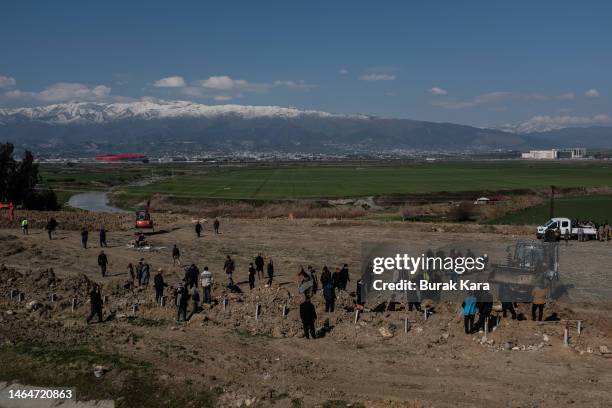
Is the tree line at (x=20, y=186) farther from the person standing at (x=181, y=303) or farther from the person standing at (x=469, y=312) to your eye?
the person standing at (x=469, y=312)

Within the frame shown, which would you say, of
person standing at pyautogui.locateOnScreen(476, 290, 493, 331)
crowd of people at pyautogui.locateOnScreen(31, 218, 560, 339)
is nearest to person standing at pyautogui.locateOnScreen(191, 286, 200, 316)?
crowd of people at pyautogui.locateOnScreen(31, 218, 560, 339)

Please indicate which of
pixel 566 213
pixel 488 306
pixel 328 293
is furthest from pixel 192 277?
pixel 566 213

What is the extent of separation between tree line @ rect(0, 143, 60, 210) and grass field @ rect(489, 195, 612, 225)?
158 ft

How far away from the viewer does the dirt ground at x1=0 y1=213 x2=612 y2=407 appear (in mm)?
14695

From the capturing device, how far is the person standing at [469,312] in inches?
707

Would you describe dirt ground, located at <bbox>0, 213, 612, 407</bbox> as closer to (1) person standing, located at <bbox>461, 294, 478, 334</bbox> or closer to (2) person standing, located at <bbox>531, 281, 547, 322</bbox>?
(1) person standing, located at <bbox>461, 294, 478, 334</bbox>

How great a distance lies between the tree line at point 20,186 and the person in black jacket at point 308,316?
5740 cm

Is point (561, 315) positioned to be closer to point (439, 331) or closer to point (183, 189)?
point (439, 331)

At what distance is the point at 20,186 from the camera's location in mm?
71125

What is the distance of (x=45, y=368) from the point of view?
56.5 ft

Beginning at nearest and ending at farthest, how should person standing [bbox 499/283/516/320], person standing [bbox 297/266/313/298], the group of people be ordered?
1. the group of people
2. person standing [bbox 499/283/516/320]
3. person standing [bbox 297/266/313/298]

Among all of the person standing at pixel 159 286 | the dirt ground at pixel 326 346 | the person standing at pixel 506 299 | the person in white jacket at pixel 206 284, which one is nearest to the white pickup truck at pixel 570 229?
the dirt ground at pixel 326 346

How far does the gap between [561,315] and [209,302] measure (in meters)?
12.2

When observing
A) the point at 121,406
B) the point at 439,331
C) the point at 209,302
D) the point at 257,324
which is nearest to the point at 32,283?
the point at 209,302
